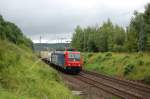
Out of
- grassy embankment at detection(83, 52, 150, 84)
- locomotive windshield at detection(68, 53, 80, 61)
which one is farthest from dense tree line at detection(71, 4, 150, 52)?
locomotive windshield at detection(68, 53, 80, 61)

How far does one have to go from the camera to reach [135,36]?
262 ft

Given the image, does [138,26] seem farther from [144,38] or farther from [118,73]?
[118,73]

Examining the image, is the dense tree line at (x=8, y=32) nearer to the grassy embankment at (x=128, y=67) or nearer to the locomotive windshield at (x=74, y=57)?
the locomotive windshield at (x=74, y=57)

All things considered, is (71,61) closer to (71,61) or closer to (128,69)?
(71,61)

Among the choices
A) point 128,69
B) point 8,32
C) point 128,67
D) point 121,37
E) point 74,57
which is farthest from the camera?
point 121,37

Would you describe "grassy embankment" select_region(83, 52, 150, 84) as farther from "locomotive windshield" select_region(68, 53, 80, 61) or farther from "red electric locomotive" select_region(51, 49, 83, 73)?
"locomotive windshield" select_region(68, 53, 80, 61)

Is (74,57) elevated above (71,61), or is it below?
above

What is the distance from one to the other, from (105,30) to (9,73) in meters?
100

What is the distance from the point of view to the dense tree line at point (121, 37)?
7219 centimetres

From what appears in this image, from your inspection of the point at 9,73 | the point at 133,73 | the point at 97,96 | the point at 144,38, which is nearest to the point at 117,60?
the point at 133,73

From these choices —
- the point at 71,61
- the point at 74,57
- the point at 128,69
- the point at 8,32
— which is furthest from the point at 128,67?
the point at 8,32

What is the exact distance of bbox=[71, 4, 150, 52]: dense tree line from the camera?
72188 millimetres

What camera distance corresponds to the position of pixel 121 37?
105062 millimetres

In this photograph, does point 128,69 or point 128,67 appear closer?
point 128,69
